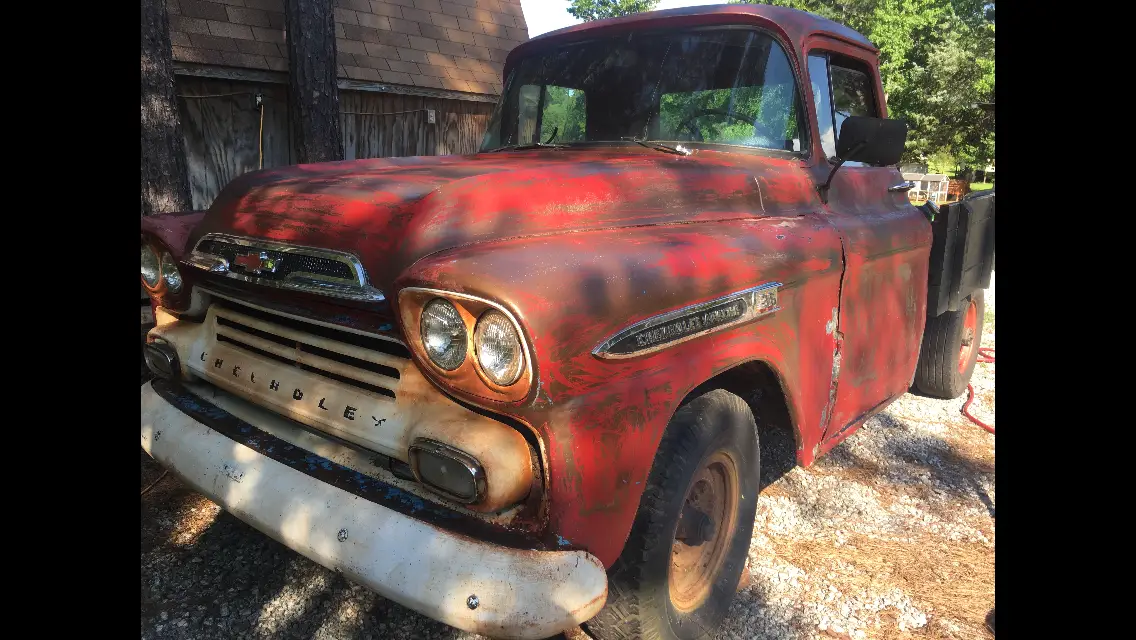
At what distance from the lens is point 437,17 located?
30.9 ft

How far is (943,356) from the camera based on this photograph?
462 cm

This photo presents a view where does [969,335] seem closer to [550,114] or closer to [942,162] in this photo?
[550,114]

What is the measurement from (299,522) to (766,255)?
1.57m

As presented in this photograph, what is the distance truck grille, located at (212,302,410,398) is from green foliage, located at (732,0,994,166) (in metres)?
24.9

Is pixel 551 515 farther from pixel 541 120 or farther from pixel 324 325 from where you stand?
pixel 541 120

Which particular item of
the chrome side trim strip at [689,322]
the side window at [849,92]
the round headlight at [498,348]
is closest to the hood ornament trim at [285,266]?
the round headlight at [498,348]

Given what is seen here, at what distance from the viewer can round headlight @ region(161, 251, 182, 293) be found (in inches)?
104

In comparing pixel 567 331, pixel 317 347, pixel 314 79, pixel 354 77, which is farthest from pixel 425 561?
pixel 354 77

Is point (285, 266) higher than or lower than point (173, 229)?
lower

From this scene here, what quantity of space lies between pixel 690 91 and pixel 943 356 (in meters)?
2.81

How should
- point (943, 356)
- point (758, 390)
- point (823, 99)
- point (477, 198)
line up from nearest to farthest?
point (477, 198) < point (758, 390) < point (823, 99) < point (943, 356)

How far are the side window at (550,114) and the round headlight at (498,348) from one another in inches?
69.3

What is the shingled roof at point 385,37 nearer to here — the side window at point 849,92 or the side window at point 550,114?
the side window at point 550,114
